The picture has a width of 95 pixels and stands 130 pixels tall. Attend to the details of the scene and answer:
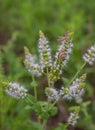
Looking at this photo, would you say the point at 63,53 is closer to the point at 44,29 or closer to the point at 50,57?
the point at 50,57

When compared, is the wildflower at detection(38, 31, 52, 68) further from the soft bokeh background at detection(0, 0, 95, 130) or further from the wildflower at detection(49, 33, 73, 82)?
the soft bokeh background at detection(0, 0, 95, 130)

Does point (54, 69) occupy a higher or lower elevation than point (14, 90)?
higher

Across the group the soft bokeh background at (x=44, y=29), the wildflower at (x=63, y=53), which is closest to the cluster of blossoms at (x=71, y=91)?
the wildflower at (x=63, y=53)

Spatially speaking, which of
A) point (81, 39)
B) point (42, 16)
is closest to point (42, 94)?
point (81, 39)

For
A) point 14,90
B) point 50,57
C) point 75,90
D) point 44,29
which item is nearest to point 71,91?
point 75,90

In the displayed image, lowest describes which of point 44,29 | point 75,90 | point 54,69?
point 75,90

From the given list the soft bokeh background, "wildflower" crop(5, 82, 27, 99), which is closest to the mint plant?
"wildflower" crop(5, 82, 27, 99)

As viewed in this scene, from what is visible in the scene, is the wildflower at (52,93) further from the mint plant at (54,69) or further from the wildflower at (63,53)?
the wildflower at (63,53)
